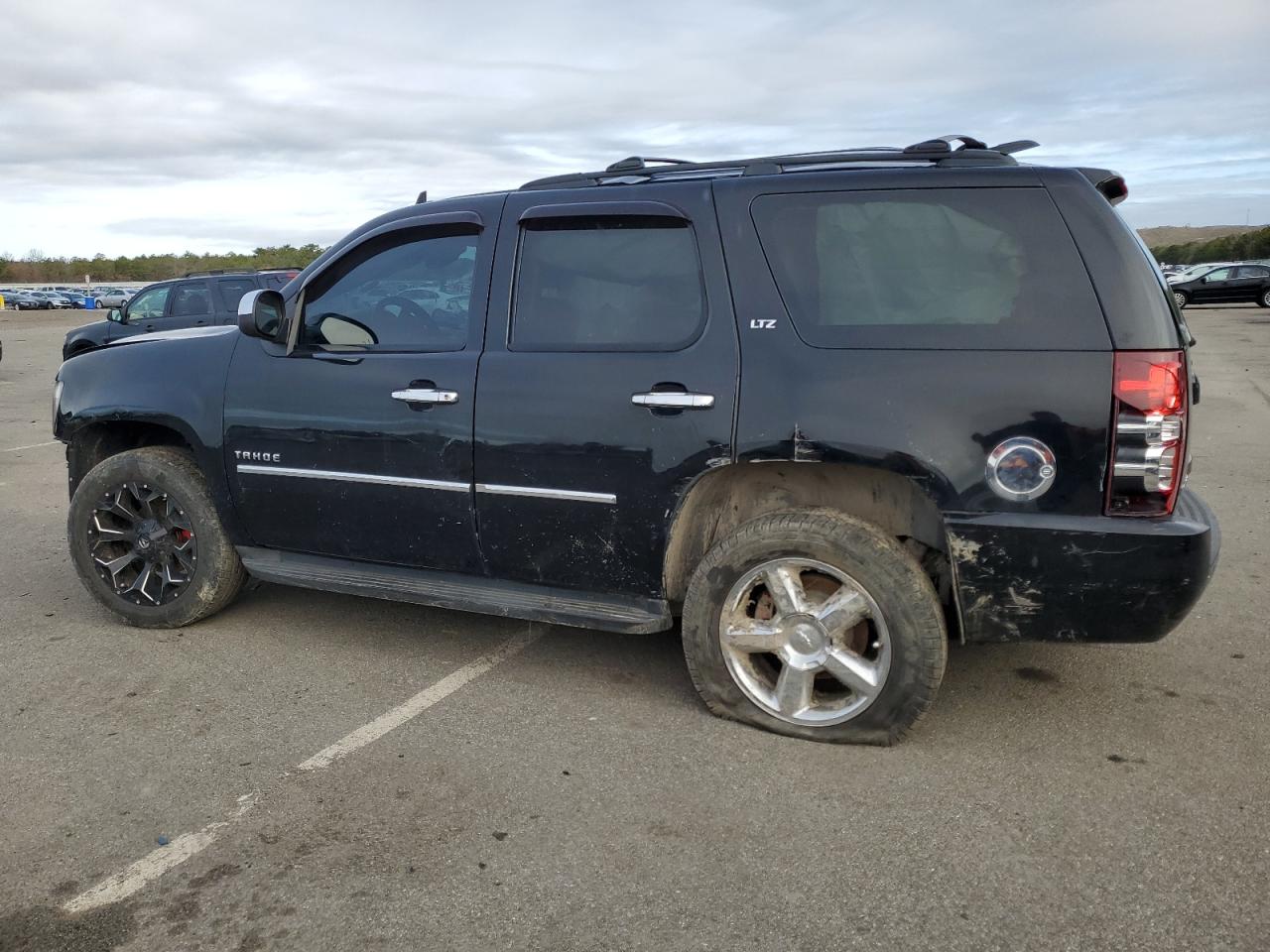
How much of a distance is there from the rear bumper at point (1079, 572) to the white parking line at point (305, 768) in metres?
1.99

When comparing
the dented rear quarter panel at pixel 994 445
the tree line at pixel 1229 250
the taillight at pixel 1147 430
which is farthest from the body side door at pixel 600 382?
the tree line at pixel 1229 250

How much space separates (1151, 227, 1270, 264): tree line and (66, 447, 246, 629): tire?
5964 cm

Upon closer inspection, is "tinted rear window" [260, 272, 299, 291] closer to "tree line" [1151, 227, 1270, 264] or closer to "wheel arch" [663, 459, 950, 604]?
"wheel arch" [663, 459, 950, 604]

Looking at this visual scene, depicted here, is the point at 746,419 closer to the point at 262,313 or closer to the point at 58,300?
the point at 262,313

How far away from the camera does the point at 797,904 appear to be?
9.07ft

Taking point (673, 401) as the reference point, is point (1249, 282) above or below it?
above

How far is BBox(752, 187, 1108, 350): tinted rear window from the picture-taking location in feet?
11.0

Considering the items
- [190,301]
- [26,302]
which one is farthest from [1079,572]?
[26,302]

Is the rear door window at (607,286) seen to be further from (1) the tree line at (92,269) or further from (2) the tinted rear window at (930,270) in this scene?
(1) the tree line at (92,269)

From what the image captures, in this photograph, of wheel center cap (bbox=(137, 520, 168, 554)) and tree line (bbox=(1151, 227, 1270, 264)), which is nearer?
wheel center cap (bbox=(137, 520, 168, 554))

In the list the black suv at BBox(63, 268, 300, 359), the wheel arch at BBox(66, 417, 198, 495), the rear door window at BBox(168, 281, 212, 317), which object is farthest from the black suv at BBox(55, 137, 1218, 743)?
the rear door window at BBox(168, 281, 212, 317)

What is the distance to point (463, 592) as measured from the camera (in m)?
4.26

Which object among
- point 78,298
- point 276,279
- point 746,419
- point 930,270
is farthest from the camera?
point 78,298

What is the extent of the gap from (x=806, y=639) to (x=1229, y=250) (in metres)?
80.9
